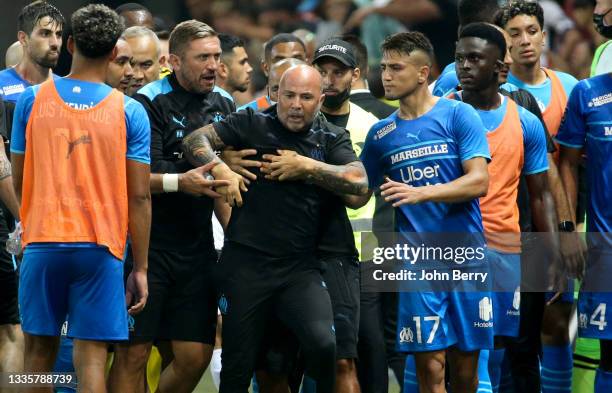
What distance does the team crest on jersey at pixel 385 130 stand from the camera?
743cm

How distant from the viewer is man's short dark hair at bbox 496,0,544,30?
29.3 ft

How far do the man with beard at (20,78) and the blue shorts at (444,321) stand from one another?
261cm

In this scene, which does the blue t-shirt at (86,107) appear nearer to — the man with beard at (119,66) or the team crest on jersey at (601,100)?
the man with beard at (119,66)

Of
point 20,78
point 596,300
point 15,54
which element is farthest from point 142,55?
point 596,300

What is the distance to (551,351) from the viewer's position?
8.53 m

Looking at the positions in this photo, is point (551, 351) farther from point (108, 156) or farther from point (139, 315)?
point (108, 156)

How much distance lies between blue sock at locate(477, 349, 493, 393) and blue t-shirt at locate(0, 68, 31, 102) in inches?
145

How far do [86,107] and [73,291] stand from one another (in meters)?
0.94

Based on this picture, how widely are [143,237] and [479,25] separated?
108 inches

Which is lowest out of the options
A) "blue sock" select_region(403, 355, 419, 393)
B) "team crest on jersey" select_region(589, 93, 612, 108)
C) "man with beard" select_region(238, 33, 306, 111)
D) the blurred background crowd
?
"blue sock" select_region(403, 355, 419, 393)

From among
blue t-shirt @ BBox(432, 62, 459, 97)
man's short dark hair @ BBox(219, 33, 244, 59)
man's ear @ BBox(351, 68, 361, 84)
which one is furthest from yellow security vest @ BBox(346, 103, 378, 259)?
man's short dark hair @ BBox(219, 33, 244, 59)

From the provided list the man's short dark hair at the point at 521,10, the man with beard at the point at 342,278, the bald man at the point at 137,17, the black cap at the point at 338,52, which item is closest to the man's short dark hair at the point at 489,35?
the black cap at the point at 338,52

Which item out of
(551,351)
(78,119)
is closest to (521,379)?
(551,351)

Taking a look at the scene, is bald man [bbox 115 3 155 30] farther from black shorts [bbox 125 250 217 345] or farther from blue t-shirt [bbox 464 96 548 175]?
blue t-shirt [bbox 464 96 548 175]
